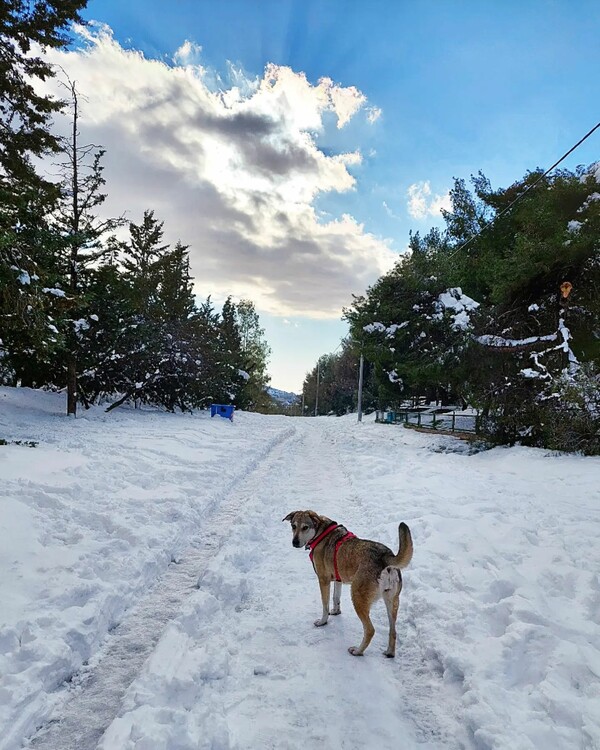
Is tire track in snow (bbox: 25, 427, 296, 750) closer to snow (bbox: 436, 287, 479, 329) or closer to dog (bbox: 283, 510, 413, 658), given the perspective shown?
dog (bbox: 283, 510, 413, 658)

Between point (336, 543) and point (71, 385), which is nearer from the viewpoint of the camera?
point (336, 543)

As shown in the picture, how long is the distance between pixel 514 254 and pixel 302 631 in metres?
12.4

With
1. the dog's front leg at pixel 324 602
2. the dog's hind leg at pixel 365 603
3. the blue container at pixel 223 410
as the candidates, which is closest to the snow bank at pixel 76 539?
the dog's front leg at pixel 324 602

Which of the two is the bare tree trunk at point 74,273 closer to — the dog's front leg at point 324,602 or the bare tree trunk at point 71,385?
the bare tree trunk at point 71,385

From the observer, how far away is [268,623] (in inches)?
160

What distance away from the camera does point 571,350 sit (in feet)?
42.5

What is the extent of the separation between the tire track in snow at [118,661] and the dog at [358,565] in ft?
4.67

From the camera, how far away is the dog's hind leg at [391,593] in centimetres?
356

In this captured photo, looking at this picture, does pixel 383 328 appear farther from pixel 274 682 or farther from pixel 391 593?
pixel 274 682

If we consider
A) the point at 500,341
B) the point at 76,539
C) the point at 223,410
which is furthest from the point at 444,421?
the point at 76,539

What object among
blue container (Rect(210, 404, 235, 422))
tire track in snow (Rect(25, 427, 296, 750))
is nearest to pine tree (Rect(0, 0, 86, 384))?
tire track in snow (Rect(25, 427, 296, 750))

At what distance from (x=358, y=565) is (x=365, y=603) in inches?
11.7

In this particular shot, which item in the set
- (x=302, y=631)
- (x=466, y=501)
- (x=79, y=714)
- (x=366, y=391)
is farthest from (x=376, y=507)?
(x=366, y=391)

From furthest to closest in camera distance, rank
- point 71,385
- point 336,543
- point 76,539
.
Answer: point 71,385, point 76,539, point 336,543
